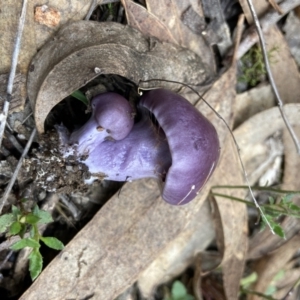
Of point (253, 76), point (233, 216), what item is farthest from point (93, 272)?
point (253, 76)

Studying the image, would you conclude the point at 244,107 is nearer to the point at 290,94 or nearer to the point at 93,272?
the point at 290,94

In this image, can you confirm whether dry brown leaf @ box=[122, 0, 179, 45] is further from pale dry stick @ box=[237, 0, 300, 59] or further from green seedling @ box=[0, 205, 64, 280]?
green seedling @ box=[0, 205, 64, 280]

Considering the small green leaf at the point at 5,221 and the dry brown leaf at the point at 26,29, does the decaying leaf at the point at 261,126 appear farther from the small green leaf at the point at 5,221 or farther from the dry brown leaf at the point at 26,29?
the small green leaf at the point at 5,221

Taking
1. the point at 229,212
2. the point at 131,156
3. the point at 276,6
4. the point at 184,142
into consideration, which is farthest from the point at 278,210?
the point at 276,6

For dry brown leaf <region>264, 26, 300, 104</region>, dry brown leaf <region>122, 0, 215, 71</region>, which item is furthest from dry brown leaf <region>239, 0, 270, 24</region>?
dry brown leaf <region>122, 0, 215, 71</region>

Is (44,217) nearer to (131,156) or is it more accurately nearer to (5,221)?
(5,221)
